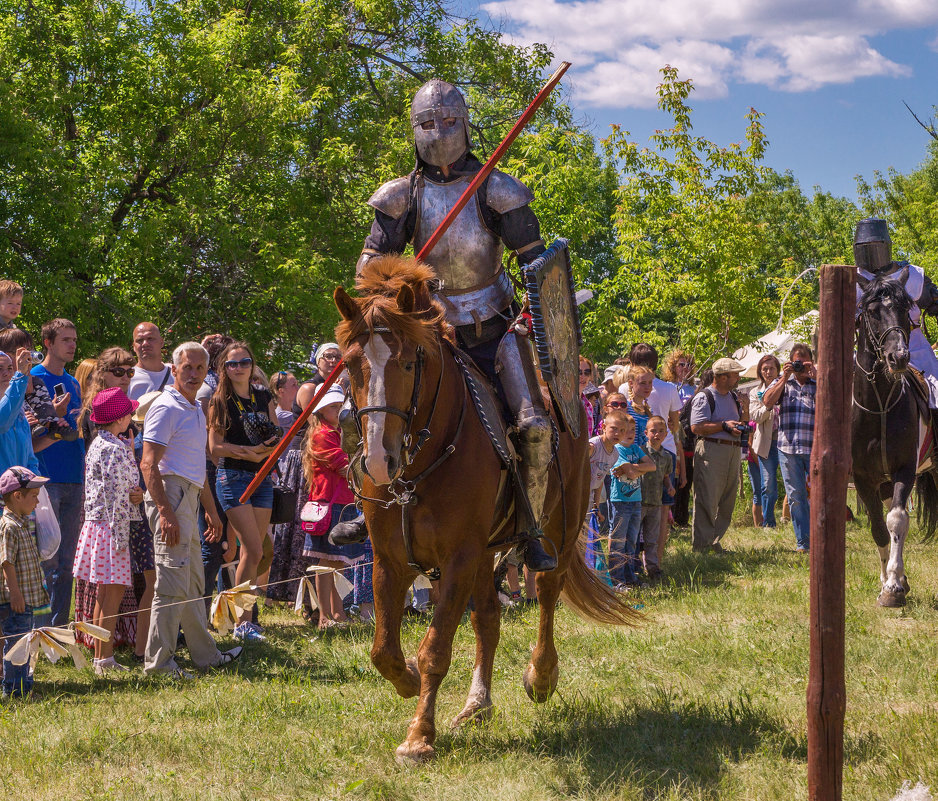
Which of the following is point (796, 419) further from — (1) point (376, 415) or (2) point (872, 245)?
(1) point (376, 415)

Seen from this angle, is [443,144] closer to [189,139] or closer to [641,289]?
[189,139]

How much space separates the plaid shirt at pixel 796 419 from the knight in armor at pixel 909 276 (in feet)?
9.04

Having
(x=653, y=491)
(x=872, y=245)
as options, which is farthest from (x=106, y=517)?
(x=872, y=245)

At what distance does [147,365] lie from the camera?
8.12m

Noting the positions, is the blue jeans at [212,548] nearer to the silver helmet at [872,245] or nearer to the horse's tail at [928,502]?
the silver helmet at [872,245]

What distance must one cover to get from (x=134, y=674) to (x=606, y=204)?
43.8 m

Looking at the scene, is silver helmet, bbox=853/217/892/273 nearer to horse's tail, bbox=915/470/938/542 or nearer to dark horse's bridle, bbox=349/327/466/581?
horse's tail, bbox=915/470/938/542

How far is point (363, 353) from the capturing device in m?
4.52

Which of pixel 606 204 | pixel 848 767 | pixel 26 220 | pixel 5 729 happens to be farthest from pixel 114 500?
pixel 606 204

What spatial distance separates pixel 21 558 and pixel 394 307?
3.19 metres

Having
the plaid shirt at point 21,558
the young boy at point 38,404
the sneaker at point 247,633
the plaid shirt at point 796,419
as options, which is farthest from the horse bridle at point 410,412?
the plaid shirt at point 796,419

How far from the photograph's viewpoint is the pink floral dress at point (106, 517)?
22.6 feet

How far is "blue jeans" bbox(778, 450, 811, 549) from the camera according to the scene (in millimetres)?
11438

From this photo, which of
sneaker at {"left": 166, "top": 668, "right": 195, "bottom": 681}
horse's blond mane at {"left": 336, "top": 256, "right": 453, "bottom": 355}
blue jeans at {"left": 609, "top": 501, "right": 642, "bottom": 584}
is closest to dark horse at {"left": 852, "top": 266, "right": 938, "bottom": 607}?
blue jeans at {"left": 609, "top": 501, "right": 642, "bottom": 584}
